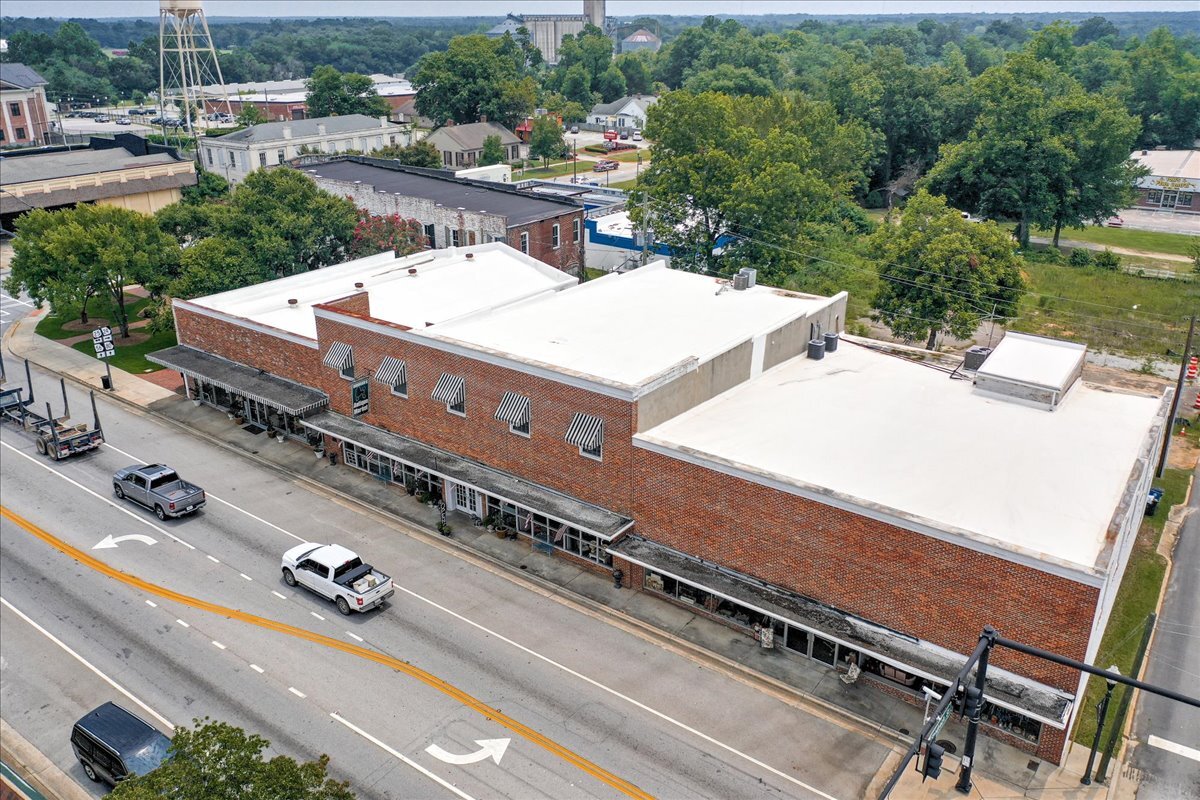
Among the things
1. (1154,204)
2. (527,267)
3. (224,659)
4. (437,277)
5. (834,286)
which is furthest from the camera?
(1154,204)

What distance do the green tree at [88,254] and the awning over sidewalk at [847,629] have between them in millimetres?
41110

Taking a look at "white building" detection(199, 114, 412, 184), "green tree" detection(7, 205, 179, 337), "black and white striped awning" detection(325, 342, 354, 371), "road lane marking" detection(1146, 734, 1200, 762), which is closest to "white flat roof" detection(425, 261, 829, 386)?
"black and white striped awning" detection(325, 342, 354, 371)

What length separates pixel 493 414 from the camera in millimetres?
36188

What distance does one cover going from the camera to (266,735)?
86.1ft

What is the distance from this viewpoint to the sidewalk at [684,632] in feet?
81.2

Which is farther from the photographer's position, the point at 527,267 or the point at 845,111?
the point at 845,111

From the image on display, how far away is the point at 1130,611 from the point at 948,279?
79.7 ft

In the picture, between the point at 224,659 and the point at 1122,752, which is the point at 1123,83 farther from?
the point at 224,659

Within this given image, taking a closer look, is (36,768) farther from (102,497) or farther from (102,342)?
(102,342)

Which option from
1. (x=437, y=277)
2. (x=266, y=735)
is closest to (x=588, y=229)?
(x=437, y=277)

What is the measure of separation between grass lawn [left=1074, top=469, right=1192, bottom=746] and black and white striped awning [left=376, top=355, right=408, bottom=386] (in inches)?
1121

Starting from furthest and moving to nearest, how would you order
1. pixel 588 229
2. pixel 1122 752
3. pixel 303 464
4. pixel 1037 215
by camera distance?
pixel 1037 215 → pixel 588 229 → pixel 303 464 → pixel 1122 752

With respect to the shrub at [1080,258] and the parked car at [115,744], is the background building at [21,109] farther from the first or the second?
the shrub at [1080,258]

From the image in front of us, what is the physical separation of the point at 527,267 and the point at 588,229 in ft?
74.2
